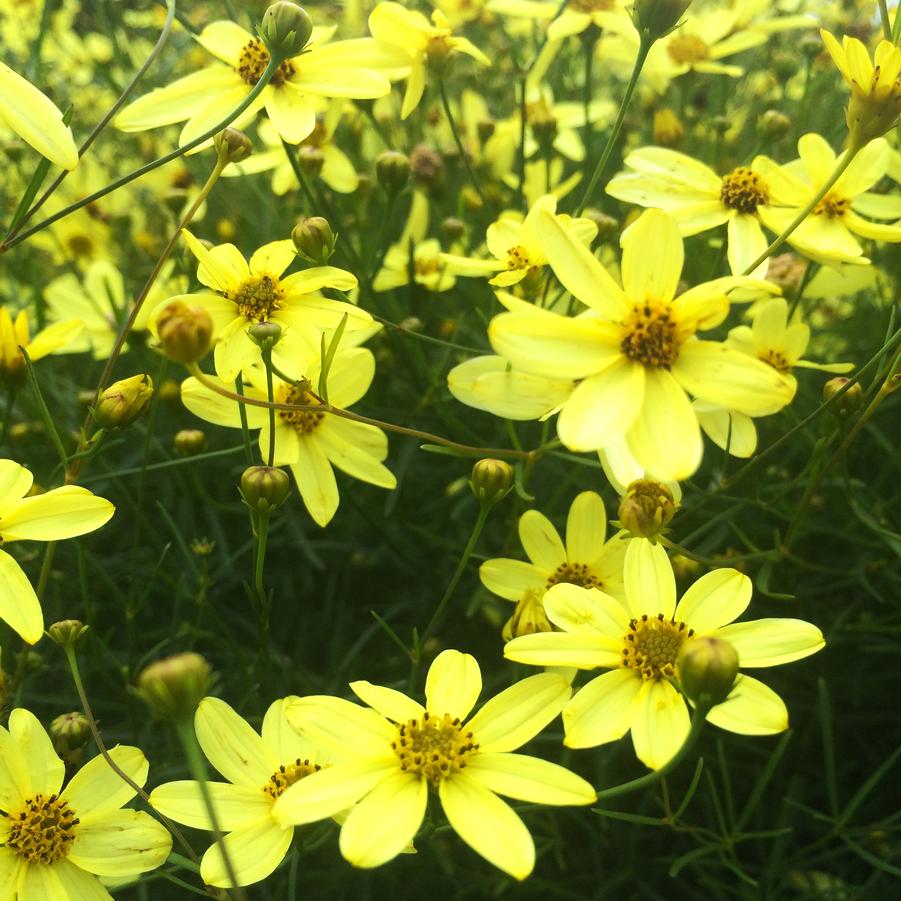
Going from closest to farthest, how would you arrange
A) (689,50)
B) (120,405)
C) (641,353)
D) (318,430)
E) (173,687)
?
(173,687)
(641,353)
(120,405)
(318,430)
(689,50)

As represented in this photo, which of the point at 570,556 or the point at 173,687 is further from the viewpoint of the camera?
the point at 570,556

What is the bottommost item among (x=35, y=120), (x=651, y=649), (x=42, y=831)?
(x=42, y=831)

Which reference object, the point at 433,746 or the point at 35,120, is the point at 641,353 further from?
the point at 35,120

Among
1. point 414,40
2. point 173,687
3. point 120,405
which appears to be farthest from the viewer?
point 414,40

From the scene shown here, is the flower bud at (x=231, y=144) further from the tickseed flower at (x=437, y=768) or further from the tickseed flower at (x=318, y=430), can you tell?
the tickseed flower at (x=437, y=768)

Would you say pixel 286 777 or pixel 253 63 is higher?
pixel 253 63

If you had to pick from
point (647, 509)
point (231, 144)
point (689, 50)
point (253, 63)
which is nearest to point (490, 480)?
point (647, 509)
